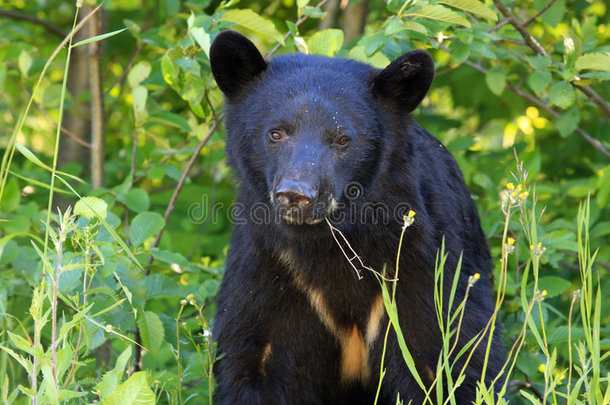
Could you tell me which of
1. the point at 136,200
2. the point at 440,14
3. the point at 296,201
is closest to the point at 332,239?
the point at 296,201

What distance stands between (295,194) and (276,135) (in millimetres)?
580

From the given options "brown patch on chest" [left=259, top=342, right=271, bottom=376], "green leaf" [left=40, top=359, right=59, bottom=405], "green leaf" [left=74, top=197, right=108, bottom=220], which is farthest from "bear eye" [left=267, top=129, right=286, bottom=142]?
"green leaf" [left=40, top=359, right=59, bottom=405]

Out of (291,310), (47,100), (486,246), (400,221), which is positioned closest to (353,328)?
(291,310)

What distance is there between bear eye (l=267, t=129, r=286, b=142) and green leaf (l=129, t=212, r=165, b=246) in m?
0.87

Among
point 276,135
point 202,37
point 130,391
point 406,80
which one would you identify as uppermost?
point 202,37

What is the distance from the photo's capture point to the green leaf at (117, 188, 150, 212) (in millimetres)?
4955

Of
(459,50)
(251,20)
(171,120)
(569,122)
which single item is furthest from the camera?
(569,122)

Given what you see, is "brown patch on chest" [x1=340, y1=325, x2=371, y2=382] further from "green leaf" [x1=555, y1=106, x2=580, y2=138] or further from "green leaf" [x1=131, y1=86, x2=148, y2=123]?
"green leaf" [x1=555, y1=106, x2=580, y2=138]

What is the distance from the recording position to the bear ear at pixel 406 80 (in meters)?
3.90

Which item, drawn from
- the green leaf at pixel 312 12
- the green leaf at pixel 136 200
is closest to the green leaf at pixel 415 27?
the green leaf at pixel 312 12

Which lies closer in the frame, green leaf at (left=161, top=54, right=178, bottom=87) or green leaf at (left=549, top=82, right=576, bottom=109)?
green leaf at (left=161, top=54, right=178, bottom=87)

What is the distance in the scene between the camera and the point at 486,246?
16.0ft

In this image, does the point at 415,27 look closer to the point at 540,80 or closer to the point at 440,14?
the point at 440,14

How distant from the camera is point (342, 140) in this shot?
152 inches
